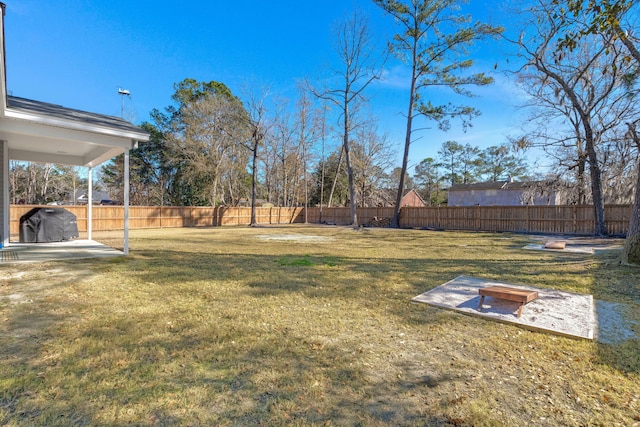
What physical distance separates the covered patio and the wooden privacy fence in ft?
20.4

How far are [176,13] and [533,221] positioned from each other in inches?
752

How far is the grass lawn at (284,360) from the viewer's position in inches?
73.9

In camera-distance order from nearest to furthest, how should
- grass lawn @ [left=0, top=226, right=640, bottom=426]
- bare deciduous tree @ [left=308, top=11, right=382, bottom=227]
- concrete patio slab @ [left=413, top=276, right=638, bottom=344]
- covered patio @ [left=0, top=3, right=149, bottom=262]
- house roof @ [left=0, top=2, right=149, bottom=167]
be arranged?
grass lawn @ [left=0, top=226, right=640, bottom=426], concrete patio slab @ [left=413, top=276, right=638, bottom=344], house roof @ [left=0, top=2, right=149, bottom=167], covered patio @ [left=0, top=3, right=149, bottom=262], bare deciduous tree @ [left=308, top=11, right=382, bottom=227]

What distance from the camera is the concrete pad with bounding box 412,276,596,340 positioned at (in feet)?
10.6

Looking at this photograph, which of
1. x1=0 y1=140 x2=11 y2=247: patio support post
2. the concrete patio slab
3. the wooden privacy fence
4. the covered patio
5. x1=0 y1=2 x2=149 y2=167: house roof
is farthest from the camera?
the wooden privacy fence

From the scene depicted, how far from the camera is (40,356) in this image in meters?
2.50

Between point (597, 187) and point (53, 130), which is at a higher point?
point (53, 130)

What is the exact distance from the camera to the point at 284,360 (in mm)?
2518

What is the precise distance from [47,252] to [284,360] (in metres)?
7.58

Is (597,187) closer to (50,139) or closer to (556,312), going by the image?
(556,312)

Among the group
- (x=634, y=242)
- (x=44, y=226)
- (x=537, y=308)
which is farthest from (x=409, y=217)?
(x=44, y=226)

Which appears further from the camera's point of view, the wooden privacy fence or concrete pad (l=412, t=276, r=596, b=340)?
the wooden privacy fence

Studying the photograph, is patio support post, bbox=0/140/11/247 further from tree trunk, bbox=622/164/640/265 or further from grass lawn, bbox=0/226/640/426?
tree trunk, bbox=622/164/640/265

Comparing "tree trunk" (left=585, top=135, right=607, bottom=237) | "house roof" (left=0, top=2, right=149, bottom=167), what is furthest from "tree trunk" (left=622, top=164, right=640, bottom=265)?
"house roof" (left=0, top=2, right=149, bottom=167)
